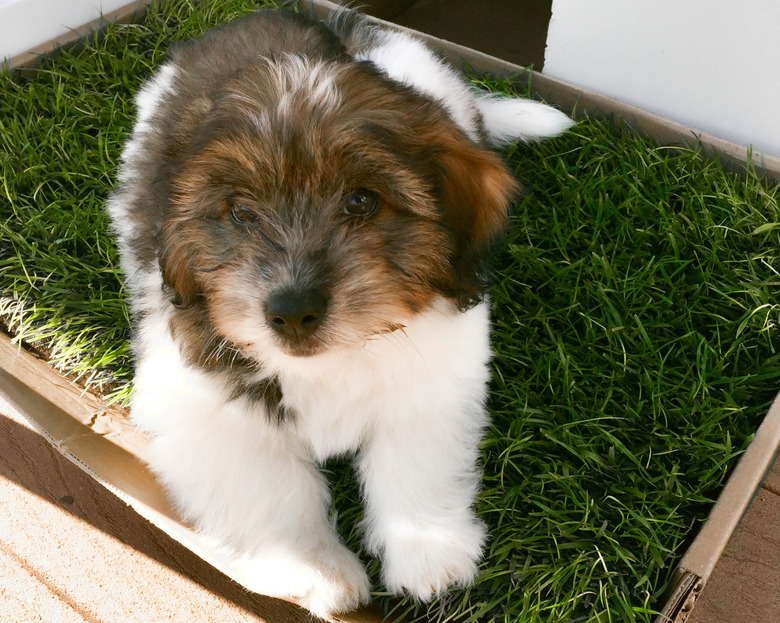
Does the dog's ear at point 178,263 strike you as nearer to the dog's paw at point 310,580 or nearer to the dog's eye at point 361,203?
the dog's eye at point 361,203

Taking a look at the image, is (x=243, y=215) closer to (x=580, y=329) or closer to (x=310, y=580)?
(x=310, y=580)

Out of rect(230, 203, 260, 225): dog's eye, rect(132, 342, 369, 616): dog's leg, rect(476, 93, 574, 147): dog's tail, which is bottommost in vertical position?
rect(132, 342, 369, 616): dog's leg

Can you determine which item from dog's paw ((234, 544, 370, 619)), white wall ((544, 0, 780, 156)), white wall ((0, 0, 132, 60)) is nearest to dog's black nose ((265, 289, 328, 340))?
dog's paw ((234, 544, 370, 619))

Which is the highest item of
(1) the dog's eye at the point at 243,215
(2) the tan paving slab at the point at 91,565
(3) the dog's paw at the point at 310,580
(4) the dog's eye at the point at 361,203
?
(4) the dog's eye at the point at 361,203

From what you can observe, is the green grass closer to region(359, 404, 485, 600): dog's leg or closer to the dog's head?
region(359, 404, 485, 600): dog's leg

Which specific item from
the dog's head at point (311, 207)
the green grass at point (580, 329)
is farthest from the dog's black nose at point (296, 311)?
the green grass at point (580, 329)

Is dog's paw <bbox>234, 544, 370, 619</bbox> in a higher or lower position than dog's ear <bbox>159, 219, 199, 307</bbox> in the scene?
lower

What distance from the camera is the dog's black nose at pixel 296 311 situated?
4.01 feet

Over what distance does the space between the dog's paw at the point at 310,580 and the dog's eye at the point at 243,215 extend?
0.81 m

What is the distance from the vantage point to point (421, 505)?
1.72 m

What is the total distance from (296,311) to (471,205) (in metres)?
0.50

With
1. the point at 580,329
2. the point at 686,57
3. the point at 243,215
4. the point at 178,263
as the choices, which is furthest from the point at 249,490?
the point at 686,57

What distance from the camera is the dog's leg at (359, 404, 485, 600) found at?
1688mm

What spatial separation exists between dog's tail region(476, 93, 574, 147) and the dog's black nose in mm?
1419
